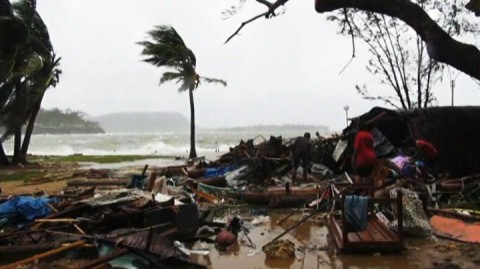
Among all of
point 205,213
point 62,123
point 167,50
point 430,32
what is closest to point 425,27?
point 430,32

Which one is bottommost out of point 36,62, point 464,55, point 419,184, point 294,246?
point 294,246

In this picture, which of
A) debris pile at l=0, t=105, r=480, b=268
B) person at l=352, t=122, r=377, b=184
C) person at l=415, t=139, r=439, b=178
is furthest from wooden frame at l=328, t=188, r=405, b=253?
person at l=415, t=139, r=439, b=178

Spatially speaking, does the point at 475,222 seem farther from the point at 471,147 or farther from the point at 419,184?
the point at 471,147

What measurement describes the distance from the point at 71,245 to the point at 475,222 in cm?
685

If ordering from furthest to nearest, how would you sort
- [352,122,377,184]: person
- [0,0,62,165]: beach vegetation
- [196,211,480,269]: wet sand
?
[0,0,62,165]: beach vegetation, [352,122,377,184]: person, [196,211,480,269]: wet sand

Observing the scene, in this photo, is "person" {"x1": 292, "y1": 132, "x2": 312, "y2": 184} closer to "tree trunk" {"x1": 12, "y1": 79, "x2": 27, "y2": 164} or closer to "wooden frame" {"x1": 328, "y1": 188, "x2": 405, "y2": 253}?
Result: "wooden frame" {"x1": 328, "y1": 188, "x2": 405, "y2": 253}

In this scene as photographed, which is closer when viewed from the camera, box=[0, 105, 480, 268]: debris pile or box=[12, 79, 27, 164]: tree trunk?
box=[0, 105, 480, 268]: debris pile

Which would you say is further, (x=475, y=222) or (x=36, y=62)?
(x=36, y=62)

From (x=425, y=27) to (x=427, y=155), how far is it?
27.6ft

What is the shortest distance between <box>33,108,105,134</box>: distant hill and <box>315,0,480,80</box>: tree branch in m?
130

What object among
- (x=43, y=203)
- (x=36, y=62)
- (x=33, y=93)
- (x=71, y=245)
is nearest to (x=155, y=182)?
(x=43, y=203)

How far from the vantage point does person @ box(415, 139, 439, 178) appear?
11.3m

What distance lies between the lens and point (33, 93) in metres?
26.7

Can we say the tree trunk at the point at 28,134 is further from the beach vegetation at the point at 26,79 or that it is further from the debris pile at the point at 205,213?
the debris pile at the point at 205,213
